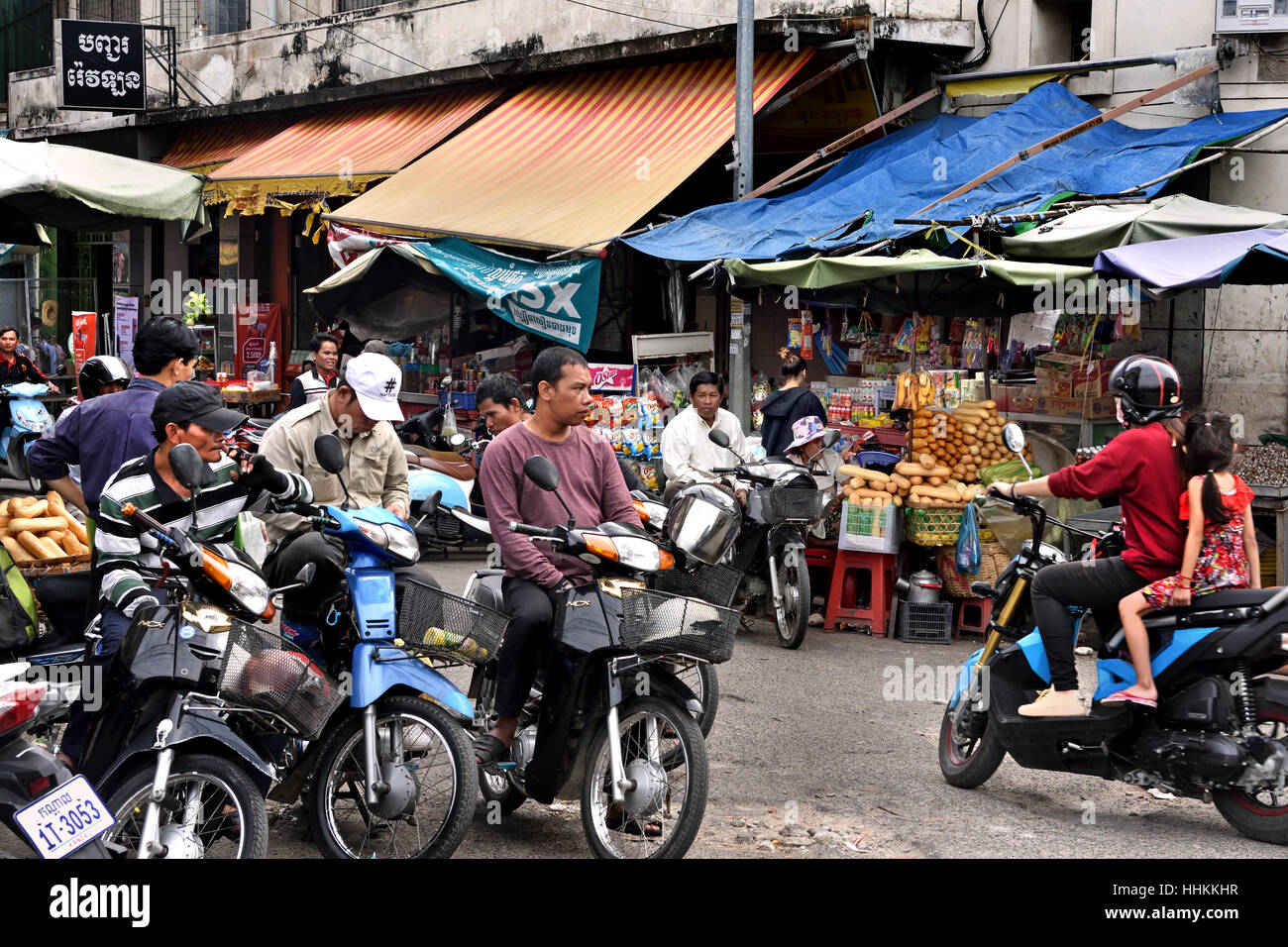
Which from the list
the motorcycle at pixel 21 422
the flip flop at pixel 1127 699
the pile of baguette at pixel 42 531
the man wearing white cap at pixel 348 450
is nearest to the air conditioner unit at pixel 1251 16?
the flip flop at pixel 1127 699

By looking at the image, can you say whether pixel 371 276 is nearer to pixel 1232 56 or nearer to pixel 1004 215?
pixel 1004 215

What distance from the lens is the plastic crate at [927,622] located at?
375 inches

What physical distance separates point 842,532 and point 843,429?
161cm

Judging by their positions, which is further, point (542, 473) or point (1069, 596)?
point (1069, 596)

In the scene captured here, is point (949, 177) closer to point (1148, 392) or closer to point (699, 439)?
point (699, 439)

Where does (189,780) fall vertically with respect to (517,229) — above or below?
below

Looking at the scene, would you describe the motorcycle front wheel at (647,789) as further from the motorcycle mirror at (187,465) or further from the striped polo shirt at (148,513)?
the motorcycle mirror at (187,465)

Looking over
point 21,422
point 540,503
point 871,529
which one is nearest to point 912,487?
point 871,529

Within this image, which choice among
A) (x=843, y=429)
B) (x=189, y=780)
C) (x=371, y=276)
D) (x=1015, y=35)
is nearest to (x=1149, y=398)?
(x=189, y=780)

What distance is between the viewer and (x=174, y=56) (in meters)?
21.0

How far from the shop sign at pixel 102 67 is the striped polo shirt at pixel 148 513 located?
16.1 m

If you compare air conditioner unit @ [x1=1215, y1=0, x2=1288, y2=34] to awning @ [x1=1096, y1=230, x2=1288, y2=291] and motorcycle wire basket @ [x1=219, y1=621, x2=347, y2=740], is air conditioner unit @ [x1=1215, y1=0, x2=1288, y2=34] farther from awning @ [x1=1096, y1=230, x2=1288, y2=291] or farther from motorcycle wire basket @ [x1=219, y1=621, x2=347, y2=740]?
motorcycle wire basket @ [x1=219, y1=621, x2=347, y2=740]

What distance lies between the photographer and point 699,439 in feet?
31.4

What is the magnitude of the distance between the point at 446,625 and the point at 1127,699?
2764 millimetres
